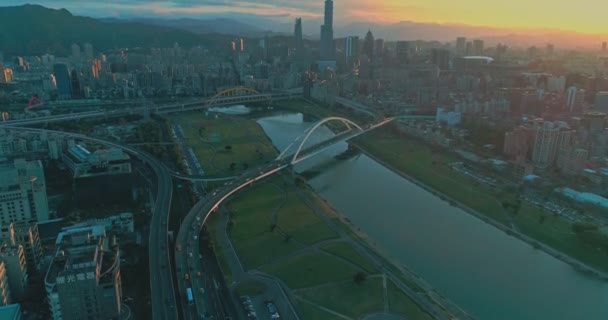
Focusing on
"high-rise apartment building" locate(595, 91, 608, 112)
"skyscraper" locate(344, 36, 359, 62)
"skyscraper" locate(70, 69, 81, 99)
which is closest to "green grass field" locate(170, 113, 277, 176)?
"skyscraper" locate(70, 69, 81, 99)

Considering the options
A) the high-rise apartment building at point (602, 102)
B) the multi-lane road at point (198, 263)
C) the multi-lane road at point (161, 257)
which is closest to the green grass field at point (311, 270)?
the multi-lane road at point (198, 263)

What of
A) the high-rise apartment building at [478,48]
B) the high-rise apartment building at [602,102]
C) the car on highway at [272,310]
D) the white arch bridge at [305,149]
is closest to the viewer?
the car on highway at [272,310]

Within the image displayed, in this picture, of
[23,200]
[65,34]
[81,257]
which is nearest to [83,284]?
[81,257]

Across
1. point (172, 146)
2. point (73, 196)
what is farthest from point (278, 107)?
point (73, 196)

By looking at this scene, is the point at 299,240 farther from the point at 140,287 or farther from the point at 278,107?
the point at 278,107

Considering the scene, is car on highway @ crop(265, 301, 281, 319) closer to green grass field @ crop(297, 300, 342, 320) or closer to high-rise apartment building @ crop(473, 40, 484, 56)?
green grass field @ crop(297, 300, 342, 320)

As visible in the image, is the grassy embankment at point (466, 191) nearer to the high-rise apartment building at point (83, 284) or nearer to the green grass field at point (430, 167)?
the green grass field at point (430, 167)
